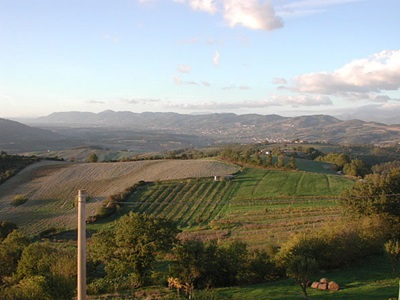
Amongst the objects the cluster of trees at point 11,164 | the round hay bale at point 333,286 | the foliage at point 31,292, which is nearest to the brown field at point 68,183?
the cluster of trees at point 11,164

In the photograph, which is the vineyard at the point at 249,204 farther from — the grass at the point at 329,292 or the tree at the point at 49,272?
the tree at the point at 49,272

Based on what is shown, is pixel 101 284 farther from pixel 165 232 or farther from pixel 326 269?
pixel 326 269

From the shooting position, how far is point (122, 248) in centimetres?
2500

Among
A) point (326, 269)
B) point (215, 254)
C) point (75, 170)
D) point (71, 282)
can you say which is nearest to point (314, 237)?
point (326, 269)

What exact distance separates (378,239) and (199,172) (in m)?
39.3

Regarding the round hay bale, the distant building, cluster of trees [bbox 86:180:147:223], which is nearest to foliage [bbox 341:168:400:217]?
the round hay bale

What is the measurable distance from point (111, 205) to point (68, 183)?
51.1ft

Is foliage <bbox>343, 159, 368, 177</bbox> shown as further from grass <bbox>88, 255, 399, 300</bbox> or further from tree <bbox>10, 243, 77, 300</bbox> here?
tree <bbox>10, 243, 77, 300</bbox>

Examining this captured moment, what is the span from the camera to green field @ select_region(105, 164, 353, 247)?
39.4 metres

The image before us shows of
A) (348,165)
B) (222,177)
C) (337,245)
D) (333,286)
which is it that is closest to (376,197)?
(337,245)

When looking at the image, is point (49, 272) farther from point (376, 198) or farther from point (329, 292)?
point (376, 198)

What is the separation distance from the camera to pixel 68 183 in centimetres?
6097

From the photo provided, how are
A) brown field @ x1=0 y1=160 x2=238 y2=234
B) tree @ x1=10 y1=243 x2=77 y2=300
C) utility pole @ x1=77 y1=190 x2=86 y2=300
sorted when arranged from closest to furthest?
1. utility pole @ x1=77 y1=190 x2=86 y2=300
2. tree @ x1=10 y1=243 x2=77 y2=300
3. brown field @ x1=0 y1=160 x2=238 y2=234

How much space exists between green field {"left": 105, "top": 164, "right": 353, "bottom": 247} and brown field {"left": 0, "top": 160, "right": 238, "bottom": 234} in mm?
4533
